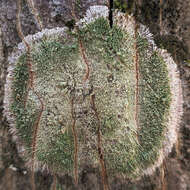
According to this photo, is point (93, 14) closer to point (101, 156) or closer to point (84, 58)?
point (84, 58)

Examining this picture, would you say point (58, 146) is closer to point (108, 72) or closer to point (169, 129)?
point (108, 72)

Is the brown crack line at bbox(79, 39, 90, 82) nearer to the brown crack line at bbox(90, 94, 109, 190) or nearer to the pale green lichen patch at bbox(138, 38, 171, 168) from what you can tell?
the brown crack line at bbox(90, 94, 109, 190)

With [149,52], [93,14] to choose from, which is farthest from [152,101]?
[93,14]

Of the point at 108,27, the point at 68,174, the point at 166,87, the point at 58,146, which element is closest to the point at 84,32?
the point at 108,27

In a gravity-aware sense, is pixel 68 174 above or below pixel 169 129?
below

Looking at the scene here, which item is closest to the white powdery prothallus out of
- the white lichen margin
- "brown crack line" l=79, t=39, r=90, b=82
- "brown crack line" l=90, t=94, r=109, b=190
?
the white lichen margin
